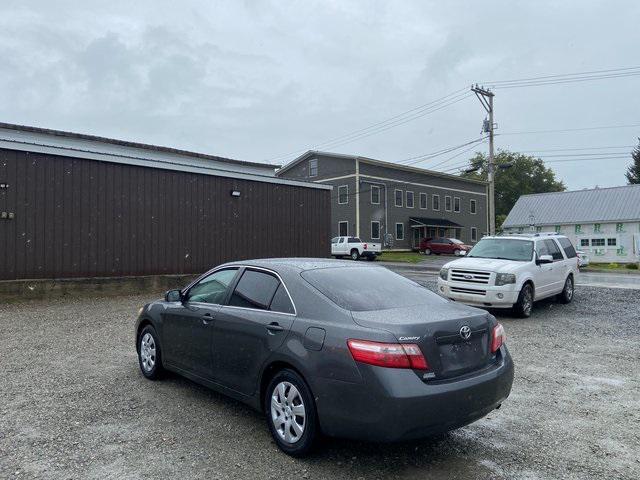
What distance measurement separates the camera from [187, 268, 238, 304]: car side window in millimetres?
4836

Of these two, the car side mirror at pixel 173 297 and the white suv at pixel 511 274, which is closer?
the car side mirror at pixel 173 297

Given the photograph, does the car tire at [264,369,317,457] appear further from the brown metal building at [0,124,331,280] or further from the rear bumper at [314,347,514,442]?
the brown metal building at [0,124,331,280]

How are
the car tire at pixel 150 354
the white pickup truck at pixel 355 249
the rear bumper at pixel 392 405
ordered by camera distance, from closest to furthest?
the rear bumper at pixel 392 405
the car tire at pixel 150 354
the white pickup truck at pixel 355 249

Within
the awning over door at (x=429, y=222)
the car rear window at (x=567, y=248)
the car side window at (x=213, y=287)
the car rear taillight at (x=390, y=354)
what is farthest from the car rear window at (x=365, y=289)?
the awning over door at (x=429, y=222)

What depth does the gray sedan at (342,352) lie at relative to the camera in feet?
10.8

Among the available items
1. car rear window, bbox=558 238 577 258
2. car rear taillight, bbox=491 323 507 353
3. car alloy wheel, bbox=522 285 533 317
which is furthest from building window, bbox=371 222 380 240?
car rear taillight, bbox=491 323 507 353

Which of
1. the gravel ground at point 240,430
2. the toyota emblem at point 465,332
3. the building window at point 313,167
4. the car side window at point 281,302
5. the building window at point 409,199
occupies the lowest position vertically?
the gravel ground at point 240,430

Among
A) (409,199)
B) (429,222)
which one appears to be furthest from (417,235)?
(409,199)

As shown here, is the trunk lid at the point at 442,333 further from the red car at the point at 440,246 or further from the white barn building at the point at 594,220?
the white barn building at the point at 594,220

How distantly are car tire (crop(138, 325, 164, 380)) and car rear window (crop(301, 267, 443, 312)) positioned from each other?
2.37 meters

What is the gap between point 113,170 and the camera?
13531mm

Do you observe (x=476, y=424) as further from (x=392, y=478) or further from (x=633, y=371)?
(x=633, y=371)

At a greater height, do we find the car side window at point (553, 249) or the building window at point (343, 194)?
the building window at point (343, 194)

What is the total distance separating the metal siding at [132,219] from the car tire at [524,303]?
895 centimetres
